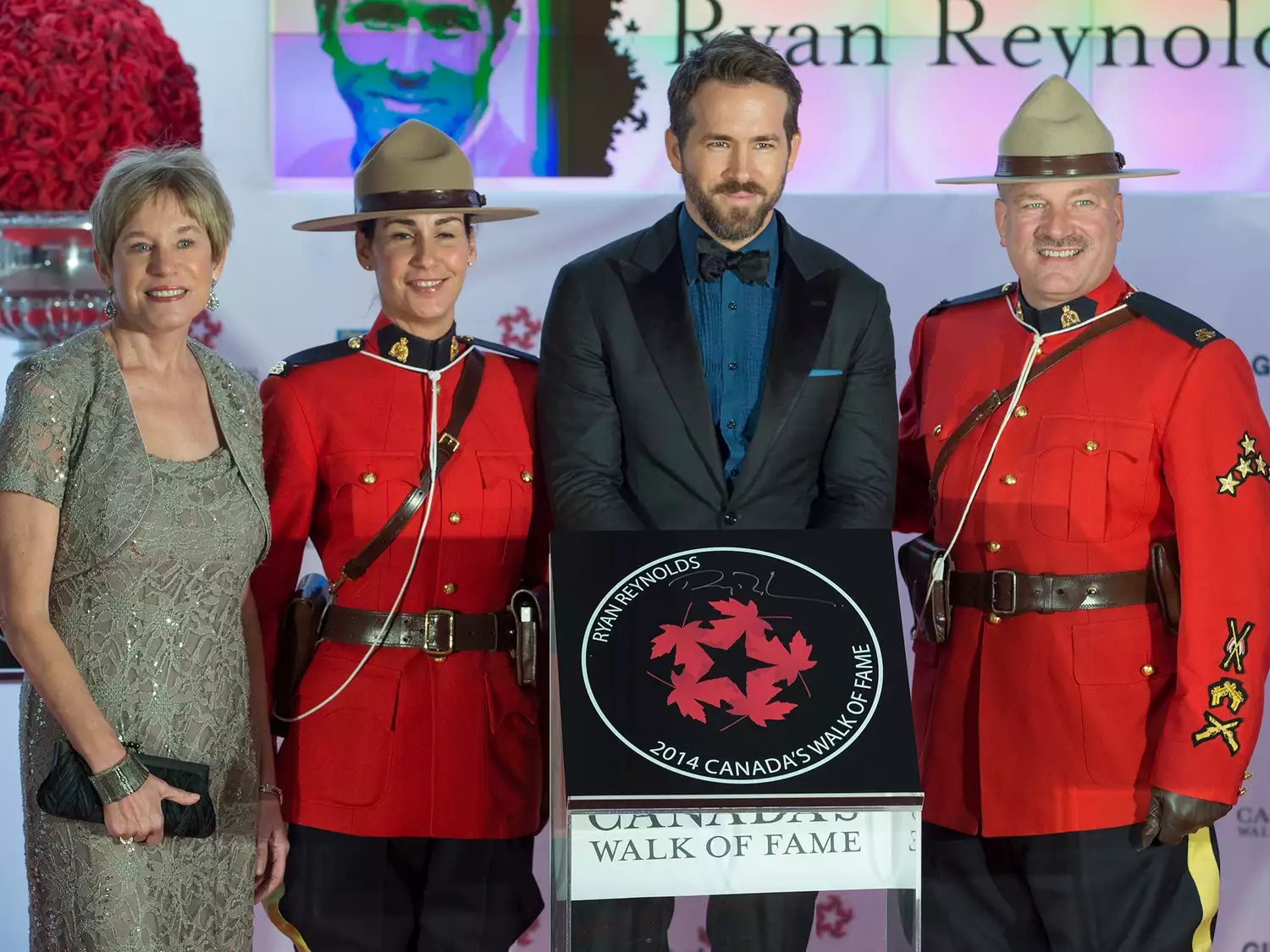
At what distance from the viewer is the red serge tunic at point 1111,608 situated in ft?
8.89

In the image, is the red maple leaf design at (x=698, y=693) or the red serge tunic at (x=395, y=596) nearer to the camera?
the red maple leaf design at (x=698, y=693)

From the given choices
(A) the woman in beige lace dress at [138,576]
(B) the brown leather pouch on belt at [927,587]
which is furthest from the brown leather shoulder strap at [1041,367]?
(A) the woman in beige lace dress at [138,576]

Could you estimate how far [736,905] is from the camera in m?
2.26

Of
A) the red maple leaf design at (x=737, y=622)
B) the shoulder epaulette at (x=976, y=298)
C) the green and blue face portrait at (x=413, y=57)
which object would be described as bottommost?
the red maple leaf design at (x=737, y=622)

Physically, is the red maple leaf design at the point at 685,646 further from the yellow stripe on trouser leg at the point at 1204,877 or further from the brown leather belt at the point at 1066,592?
the yellow stripe on trouser leg at the point at 1204,877

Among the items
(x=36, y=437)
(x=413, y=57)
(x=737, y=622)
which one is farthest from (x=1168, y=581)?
(x=413, y=57)

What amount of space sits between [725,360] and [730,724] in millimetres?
721

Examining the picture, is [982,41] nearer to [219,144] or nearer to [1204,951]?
[219,144]

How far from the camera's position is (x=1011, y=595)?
111 inches

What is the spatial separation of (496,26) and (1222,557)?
2.16 m

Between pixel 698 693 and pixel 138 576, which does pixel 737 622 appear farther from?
pixel 138 576

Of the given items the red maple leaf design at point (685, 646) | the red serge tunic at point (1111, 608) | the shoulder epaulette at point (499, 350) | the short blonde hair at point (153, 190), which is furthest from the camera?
the shoulder epaulette at point (499, 350)

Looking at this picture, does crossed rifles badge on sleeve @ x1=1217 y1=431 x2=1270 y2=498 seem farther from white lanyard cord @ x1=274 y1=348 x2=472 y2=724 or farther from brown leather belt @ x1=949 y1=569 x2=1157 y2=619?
white lanyard cord @ x1=274 y1=348 x2=472 y2=724

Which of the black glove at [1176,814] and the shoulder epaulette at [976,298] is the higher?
the shoulder epaulette at [976,298]
